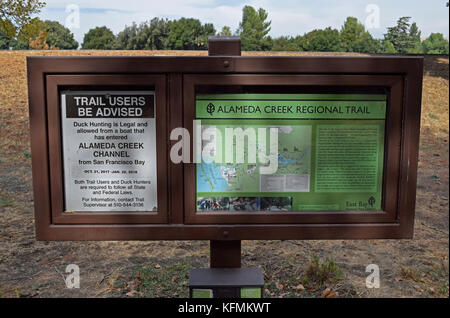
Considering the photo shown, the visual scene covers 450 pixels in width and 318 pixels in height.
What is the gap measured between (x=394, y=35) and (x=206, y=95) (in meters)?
47.0

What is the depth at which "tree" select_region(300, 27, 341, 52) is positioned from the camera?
43094mm

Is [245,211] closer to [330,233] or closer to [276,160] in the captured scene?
[276,160]

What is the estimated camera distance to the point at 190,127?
221 cm

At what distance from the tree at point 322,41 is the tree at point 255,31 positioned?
189 inches

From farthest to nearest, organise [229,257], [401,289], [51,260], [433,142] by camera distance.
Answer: [433,142], [51,260], [401,289], [229,257]

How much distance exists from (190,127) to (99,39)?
162 feet

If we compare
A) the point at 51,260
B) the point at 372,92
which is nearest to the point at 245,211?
the point at 372,92

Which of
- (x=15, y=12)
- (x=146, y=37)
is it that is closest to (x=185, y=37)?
(x=146, y=37)

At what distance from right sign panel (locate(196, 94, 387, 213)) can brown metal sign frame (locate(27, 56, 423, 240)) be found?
0.07 meters

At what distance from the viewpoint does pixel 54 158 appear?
223 centimetres

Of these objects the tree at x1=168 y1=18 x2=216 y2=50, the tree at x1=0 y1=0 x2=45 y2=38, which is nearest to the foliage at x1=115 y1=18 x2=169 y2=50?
the tree at x1=168 y1=18 x2=216 y2=50

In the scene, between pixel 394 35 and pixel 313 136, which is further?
pixel 394 35

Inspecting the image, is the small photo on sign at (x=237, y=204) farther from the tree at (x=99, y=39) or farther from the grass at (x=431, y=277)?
the tree at (x=99, y=39)

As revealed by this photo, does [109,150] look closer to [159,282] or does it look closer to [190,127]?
[190,127]
